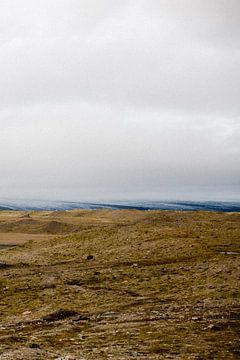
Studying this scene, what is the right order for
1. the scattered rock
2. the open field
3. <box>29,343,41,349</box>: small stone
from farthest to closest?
the scattered rock → <box>29,343,41,349</box>: small stone → the open field

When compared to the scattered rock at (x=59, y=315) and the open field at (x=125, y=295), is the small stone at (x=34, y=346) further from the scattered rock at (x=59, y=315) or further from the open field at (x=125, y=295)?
the scattered rock at (x=59, y=315)

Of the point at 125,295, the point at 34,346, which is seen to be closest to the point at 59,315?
the point at 125,295

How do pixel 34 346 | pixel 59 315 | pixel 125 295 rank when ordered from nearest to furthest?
1. pixel 34 346
2. pixel 59 315
3. pixel 125 295

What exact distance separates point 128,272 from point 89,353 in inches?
796

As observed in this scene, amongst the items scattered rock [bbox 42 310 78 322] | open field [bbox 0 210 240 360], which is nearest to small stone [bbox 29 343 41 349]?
open field [bbox 0 210 240 360]

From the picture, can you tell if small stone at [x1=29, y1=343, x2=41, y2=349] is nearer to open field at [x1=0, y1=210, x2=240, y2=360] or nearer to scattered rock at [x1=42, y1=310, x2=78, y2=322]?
open field at [x1=0, y1=210, x2=240, y2=360]

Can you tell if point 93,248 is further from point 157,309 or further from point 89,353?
point 89,353

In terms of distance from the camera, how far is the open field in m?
20.4

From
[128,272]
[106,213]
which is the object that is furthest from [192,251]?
[106,213]

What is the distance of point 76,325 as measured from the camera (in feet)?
82.3

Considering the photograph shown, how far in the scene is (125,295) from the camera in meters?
32.1

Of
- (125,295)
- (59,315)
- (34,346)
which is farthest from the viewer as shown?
(125,295)

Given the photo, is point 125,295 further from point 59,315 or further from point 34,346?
point 34,346

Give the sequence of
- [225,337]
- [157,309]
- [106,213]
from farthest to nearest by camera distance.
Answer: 1. [106,213]
2. [157,309]
3. [225,337]
